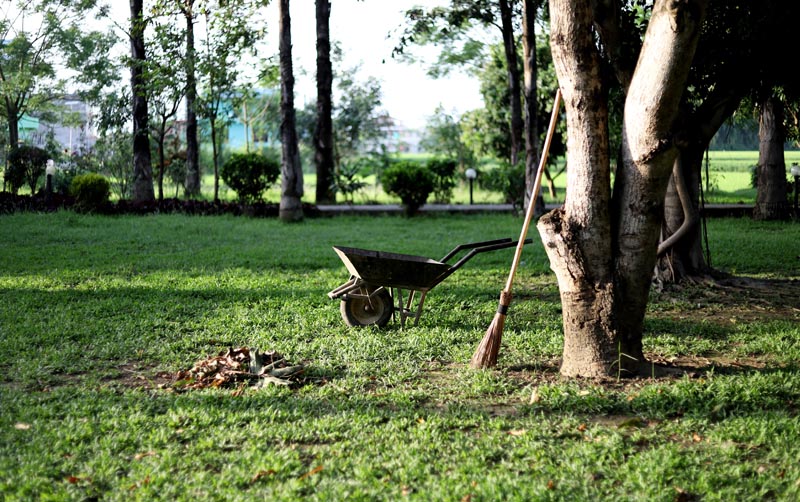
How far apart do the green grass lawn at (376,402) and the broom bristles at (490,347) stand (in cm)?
11

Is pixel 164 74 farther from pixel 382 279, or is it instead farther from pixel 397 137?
pixel 397 137

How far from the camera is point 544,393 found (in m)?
4.62

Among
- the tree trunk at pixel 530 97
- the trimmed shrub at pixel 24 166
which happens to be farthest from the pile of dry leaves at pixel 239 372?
the trimmed shrub at pixel 24 166

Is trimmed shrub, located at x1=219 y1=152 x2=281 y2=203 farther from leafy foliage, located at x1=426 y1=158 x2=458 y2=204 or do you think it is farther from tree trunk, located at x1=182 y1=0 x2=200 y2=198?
leafy foliage, located at x1=426 y1=158 x2=458 y2=204

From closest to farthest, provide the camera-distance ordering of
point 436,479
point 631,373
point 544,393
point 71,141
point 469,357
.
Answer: point 436,479
point 544,393
point 631,373
point 469,357
point 71,141

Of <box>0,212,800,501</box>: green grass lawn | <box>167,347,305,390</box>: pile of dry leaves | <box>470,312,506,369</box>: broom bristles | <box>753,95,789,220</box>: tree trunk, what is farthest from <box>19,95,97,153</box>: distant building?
<box>470,312,506,369</box>: broom bristles

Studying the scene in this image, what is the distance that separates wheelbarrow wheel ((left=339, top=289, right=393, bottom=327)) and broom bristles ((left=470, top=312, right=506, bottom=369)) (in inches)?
51.3

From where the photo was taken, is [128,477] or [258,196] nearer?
[128,477]

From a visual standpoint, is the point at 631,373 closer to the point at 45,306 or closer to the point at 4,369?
the point at 4,369

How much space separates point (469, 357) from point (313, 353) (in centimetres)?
109

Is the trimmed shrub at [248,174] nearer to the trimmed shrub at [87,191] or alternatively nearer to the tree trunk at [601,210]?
the trimmed shrub at [87,191]

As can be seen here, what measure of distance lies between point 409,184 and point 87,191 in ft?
20.5

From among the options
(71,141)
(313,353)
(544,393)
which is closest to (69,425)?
(313,353)

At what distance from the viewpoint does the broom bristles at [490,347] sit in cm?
511
